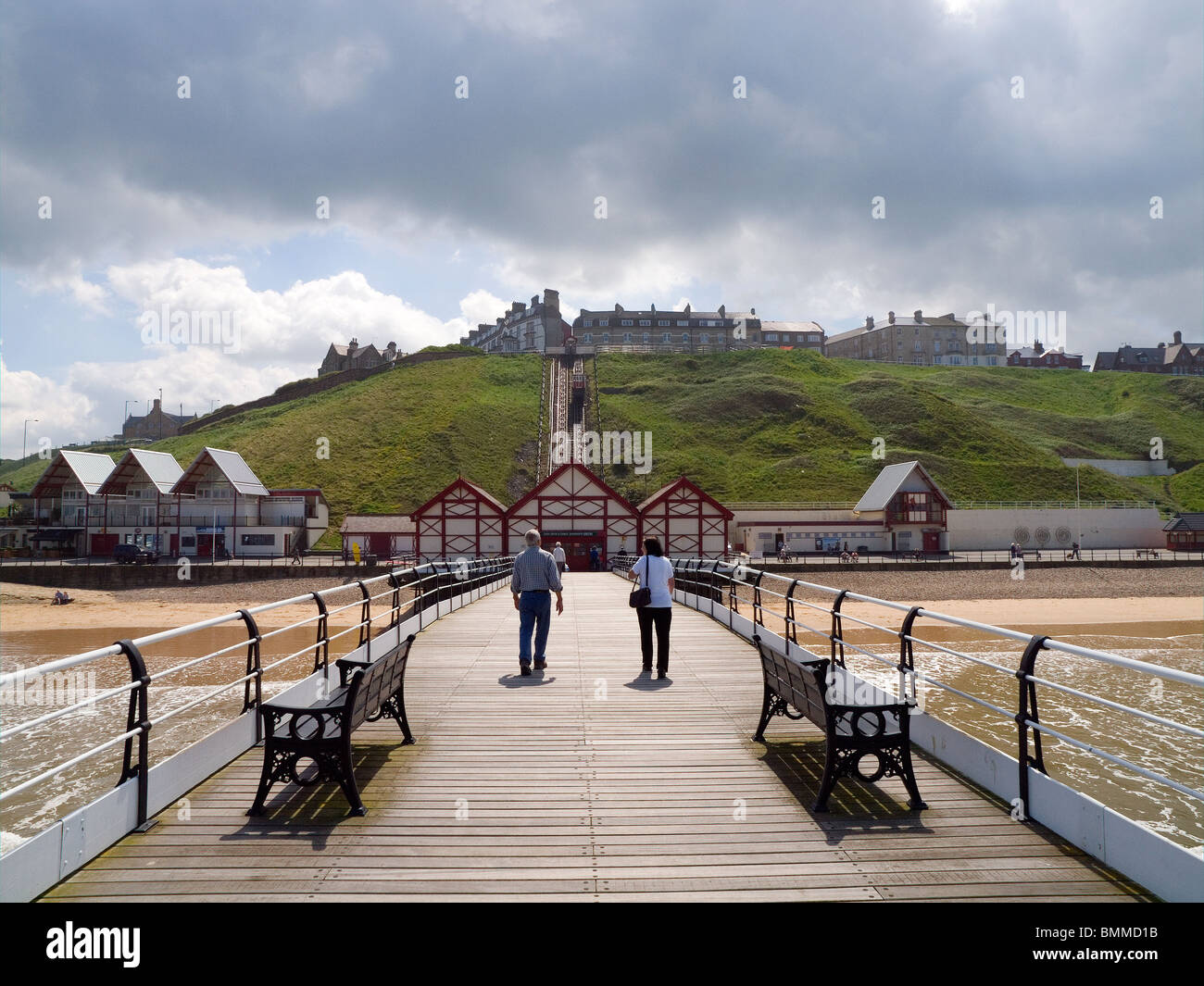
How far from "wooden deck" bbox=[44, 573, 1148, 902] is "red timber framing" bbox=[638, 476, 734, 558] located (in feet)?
129

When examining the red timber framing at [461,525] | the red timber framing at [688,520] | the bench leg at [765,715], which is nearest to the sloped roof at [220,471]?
the red timber framing at [461,525]

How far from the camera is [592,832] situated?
467cm

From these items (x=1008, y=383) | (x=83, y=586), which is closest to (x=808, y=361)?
(x=1008, y=383)

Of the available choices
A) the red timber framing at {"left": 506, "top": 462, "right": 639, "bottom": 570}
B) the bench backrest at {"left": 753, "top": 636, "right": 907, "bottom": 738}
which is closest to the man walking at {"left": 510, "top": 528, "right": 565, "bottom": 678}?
the bench backrest at {"left": 753, "top": 636, "right": 907, "bottom": 738}

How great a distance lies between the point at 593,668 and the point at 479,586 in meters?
13.7

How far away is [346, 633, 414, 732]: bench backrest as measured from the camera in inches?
200

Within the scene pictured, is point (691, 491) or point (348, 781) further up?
point (691, 491)

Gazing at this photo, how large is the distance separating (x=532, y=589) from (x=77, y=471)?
58693 millimetres

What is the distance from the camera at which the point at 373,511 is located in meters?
67.0

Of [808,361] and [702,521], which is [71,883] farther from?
[808,361]

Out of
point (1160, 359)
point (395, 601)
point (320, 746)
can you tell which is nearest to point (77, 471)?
point (395, 601)

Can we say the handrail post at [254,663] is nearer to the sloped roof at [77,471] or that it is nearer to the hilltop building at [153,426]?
the sloped roof at [77,471]

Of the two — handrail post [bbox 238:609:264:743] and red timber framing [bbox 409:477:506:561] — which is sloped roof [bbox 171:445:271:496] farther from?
handrail post [bbox 238:609:264:743]

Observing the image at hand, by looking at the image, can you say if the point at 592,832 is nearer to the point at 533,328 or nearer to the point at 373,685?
the point at 373,685
